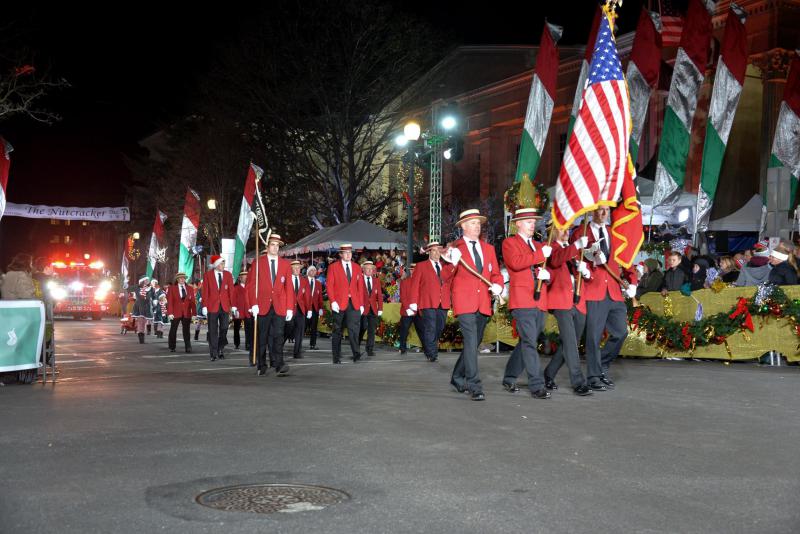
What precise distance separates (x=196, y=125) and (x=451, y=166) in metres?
19.0

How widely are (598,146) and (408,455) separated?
5338 millimetres

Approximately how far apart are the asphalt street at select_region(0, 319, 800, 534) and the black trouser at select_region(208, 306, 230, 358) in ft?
19.5

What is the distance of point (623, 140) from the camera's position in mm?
11094

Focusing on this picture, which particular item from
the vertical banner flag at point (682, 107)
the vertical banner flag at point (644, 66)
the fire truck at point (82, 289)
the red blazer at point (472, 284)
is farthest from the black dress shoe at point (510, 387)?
the fire truck at point (82, 289)

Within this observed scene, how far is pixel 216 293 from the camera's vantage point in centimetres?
1894

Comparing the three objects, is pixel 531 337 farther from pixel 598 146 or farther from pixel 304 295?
pixel 304 295

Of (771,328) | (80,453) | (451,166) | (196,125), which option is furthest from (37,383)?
(196,125)

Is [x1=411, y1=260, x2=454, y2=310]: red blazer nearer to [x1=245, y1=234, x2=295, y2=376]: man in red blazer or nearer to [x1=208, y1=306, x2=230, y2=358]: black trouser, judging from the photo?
[x1=245, y1=234, x2=295, y2=376]: man in red blazer

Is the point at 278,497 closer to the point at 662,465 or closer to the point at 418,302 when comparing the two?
the point at 662,465

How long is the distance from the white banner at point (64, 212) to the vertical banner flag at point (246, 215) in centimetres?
3792

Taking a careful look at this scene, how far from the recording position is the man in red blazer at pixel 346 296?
670 inches

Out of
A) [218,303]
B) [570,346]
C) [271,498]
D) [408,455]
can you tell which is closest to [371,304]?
[218,303]

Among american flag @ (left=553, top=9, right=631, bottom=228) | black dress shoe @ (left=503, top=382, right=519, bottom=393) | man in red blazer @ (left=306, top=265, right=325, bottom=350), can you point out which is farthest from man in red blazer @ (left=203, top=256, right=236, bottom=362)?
american flag @ (left=553, top=9, right=631, bottom=228)

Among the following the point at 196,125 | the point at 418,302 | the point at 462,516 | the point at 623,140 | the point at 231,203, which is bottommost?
the point at 462,516
